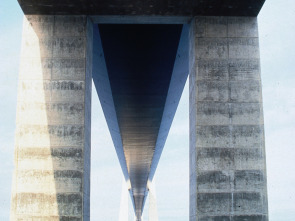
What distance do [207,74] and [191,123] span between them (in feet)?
6.00

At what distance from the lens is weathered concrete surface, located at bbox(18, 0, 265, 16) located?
16000 millimetres

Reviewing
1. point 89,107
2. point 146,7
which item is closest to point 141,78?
point 89,107

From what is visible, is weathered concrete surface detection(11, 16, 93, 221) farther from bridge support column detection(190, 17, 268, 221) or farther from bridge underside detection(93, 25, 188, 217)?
bridge underside detection(93, 25, 188, 217)

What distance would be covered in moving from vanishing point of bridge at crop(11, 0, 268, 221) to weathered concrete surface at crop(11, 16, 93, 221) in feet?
0.11

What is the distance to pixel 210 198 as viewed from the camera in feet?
50.2

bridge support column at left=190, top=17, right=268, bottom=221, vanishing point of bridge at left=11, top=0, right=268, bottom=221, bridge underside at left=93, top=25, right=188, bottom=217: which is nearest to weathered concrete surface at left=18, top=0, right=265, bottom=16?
vanishing point of bridge at left=11, top=0, right=268, bottom=221

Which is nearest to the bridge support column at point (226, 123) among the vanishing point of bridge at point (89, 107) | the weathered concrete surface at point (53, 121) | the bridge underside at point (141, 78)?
the vanishing point of bridge at point (89, 107)

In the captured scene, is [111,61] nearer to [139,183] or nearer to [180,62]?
[180,62]

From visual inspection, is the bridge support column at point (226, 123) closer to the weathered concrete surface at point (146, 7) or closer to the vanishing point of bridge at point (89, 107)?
the vanishing point of bridge at point (89, 107)

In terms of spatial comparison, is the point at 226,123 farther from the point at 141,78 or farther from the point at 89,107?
the point at 141,78

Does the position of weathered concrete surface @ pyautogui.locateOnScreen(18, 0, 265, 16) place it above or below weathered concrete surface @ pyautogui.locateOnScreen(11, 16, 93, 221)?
above

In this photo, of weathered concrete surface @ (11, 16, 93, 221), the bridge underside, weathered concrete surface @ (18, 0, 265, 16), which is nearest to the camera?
weathered concrete surface @ (11, 16, 93, 221)

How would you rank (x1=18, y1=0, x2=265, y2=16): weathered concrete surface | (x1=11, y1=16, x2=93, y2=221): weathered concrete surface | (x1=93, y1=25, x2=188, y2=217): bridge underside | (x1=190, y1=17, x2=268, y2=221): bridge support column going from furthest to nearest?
(x1=93, y1=25, x2=188, y2=217): bridge underside
(x1=18, y1=0, x2=265, y2=16): weathered concrete surface
(x1=190, y1=17, x2=268, y2=221): bridge support column
(x1=11, y1=16, x2=93, y2=221): weathered concrete surface

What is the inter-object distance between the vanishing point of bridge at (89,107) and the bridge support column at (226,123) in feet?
0.11
